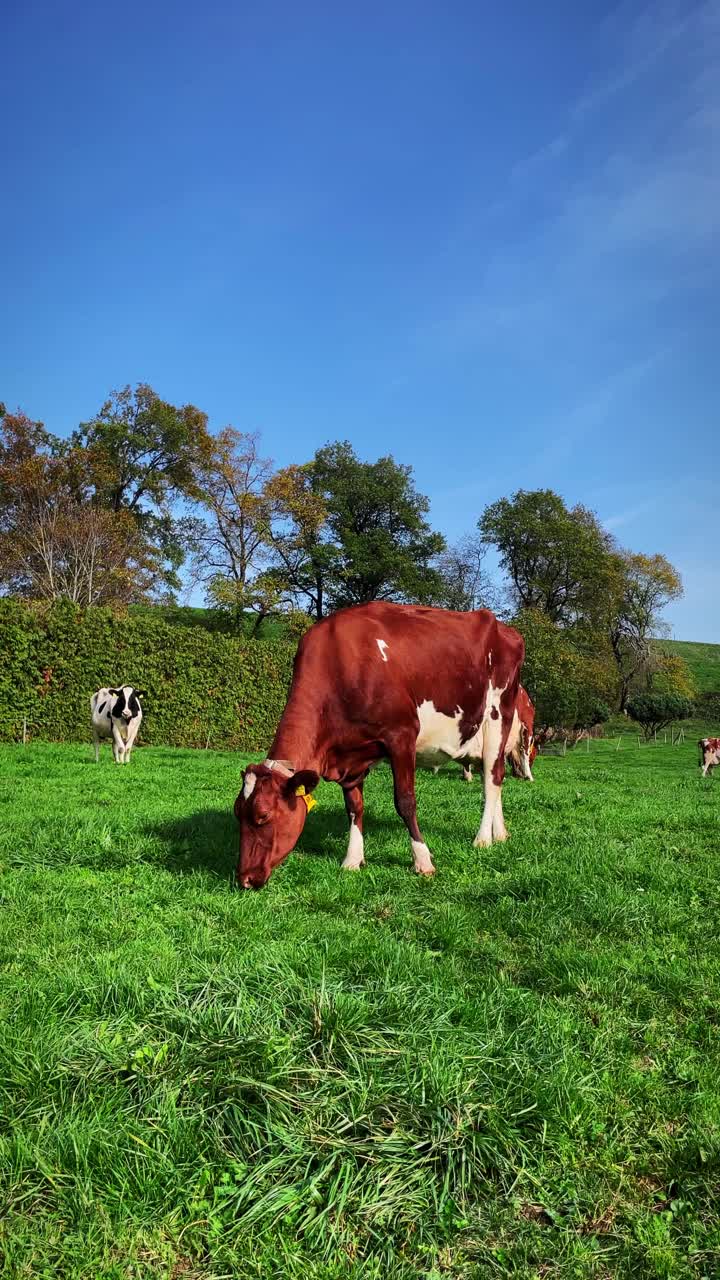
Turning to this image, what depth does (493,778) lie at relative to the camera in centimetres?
830

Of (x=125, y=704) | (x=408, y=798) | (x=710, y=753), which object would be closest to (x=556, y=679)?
(x=710, y=753)

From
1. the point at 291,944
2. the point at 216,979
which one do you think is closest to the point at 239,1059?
the point at 216,979

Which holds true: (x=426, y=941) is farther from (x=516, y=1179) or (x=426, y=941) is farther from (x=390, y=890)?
(x=516, y=1179)

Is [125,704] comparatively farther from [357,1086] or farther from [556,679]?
[556,679]

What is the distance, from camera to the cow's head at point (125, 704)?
17.1 metres

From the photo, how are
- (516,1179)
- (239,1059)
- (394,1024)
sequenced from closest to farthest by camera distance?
(516,1179) → (239,1059) → (394,1024)

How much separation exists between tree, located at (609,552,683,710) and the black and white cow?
50945 millimetres

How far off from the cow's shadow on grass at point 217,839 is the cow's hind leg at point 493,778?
1.11 metres

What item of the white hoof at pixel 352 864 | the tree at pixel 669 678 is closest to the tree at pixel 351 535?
the tree at pixel 669 678

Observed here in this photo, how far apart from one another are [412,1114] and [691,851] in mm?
5968

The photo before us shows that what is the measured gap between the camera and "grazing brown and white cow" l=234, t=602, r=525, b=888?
6.23 meters

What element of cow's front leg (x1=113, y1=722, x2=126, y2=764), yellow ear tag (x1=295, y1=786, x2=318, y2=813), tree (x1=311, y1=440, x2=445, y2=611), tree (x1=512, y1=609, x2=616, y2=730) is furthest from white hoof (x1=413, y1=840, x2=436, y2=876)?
tree (x1=311, y1=440, x2=445, y2=611)

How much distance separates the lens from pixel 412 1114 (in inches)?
107

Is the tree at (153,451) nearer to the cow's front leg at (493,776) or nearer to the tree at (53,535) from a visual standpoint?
the tree at (53,535)
